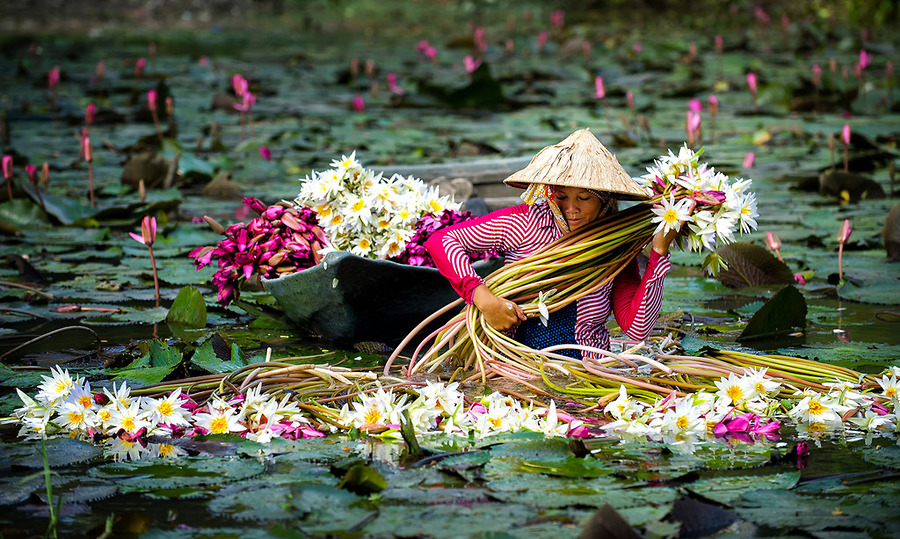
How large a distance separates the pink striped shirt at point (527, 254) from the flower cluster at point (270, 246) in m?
0.47

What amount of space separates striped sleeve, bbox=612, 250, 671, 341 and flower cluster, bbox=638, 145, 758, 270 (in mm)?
130

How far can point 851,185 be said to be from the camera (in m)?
5.15

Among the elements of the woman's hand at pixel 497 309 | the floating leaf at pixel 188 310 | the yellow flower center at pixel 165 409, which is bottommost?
the floating leaf at pixel 188 310

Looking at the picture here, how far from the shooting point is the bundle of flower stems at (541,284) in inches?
106

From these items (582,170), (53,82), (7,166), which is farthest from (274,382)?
(53,82)

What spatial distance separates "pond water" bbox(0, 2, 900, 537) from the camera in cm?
185

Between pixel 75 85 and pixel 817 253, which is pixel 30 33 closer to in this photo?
pixel 75 85

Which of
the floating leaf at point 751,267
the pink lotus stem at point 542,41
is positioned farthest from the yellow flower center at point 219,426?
the pink lotus stem at point 542,41

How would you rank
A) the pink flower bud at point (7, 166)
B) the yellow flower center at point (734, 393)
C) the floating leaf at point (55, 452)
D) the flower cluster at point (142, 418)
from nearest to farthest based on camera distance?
Result: the floating leaf at point (55, 452), the flower cluster at point (142, 418), the yellow flower center at point (734, 393), the pink flower bud at point (7, 166)

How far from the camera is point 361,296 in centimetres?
295

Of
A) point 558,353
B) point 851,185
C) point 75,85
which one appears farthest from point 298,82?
point 558,353

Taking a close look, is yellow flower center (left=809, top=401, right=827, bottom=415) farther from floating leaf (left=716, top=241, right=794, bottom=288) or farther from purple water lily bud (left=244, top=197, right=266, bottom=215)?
purple water lily bud (left=244, top=197, right=266, bottom=215)

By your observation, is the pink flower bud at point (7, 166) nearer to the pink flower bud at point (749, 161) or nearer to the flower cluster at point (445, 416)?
the flower cluster at point (445, 416)

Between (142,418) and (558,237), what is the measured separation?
126cm
